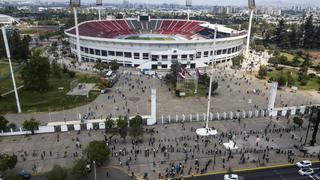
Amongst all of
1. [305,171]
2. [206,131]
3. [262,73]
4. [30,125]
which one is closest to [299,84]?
[262,73]

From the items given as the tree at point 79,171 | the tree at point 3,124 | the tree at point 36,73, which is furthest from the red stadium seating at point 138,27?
the tree at point 79,171

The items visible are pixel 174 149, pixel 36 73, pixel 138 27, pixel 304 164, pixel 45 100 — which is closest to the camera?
pixel 304 164

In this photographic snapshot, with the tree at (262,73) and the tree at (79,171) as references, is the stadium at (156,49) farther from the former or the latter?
the tree at (79,171)

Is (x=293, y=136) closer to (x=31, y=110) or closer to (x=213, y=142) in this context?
(x=213, y=142)

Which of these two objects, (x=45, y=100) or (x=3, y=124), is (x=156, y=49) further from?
(x=3, y=124)

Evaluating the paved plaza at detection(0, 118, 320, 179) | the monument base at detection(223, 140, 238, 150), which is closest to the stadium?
the paved plaza at detection(0, 118, 320, 179)
